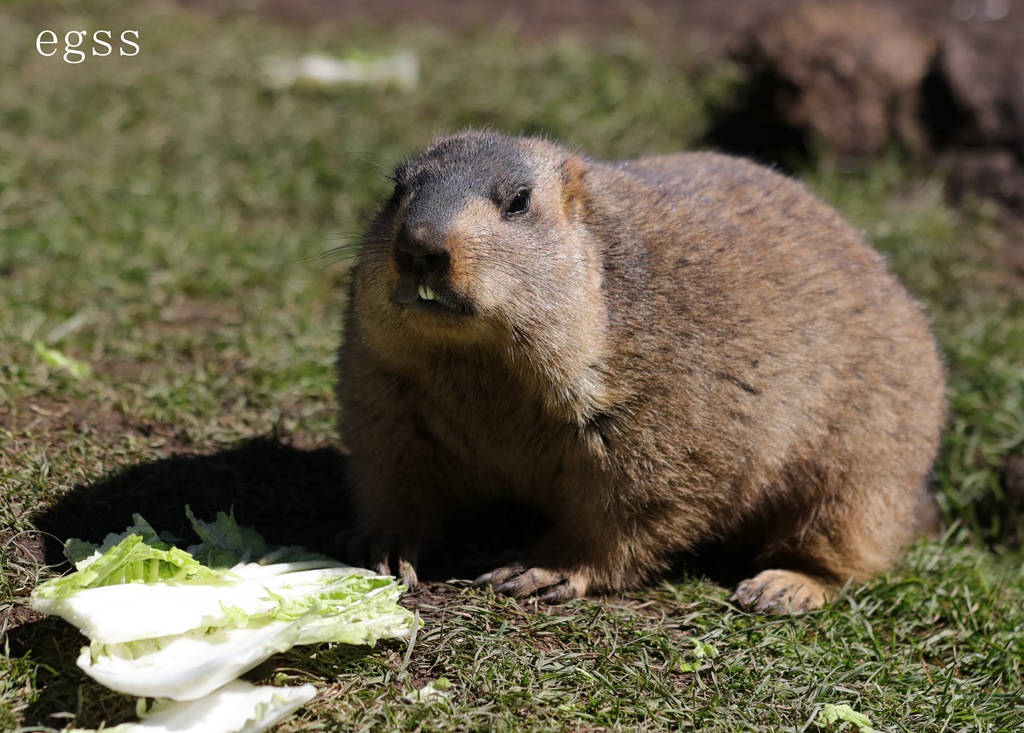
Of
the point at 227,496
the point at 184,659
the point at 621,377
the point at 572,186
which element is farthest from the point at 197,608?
the point at 572,186

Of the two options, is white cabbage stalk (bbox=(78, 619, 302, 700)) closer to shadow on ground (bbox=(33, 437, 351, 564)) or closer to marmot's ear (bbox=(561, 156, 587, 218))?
shadow on ground (bbox=(33, 437, 351, 564))

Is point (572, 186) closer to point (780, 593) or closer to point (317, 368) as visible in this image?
point (780, 593)

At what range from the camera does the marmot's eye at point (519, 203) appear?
16.0 ft

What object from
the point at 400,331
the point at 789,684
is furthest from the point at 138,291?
the point at 789,684

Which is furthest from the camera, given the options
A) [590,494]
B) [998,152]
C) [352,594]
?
[998,152]

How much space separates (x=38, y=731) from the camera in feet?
13.1

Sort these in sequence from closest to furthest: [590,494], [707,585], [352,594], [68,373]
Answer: [352,594], [590,494], [707,585], [68,373]

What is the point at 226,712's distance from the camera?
161 inches

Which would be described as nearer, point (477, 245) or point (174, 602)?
point (174, 602)

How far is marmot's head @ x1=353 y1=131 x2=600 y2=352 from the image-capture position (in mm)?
4504

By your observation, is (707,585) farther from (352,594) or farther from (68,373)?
(68,373)

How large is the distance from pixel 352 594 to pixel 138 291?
3890 millimetres

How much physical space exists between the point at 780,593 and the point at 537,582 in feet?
3.97

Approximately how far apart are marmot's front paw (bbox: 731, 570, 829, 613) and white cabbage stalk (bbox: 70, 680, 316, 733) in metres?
2.30
